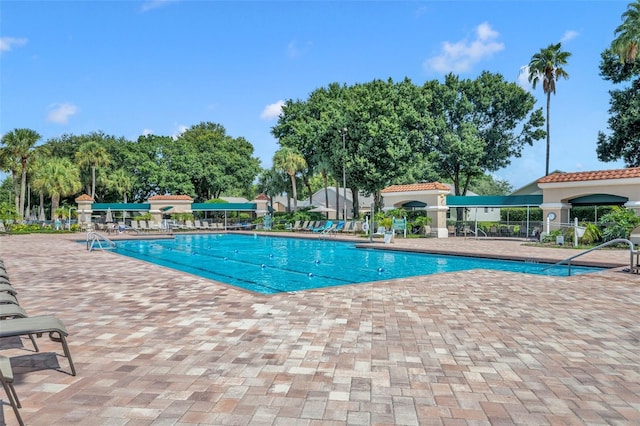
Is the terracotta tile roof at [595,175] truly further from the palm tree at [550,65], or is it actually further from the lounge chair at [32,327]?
the lounge chair at [32,327]

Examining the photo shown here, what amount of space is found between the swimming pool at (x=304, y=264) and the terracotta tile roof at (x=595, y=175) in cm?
1003

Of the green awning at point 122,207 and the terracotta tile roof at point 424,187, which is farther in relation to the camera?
the green awning at point 122,207

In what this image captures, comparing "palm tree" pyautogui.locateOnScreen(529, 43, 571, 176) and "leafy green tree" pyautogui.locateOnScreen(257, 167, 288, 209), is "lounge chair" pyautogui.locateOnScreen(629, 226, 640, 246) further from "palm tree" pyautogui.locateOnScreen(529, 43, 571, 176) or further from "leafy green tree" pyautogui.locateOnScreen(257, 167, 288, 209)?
"leafy green tree" pyautogui.locateOnScreen(257, 167, 288, 209)

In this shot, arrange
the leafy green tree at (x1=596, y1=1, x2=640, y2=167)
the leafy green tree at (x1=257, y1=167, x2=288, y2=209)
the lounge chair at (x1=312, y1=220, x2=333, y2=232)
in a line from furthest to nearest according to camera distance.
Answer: the leafy green tree at (x1=257, y1=167, x2=288, y2=209)
the lounge chair at (x1=312, y1=220, x2=333, y2=232)
the leafy green tree at (x1=596, y1=1, x2=640, y2=167)

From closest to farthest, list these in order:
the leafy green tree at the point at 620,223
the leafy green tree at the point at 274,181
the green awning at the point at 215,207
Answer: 1. the leafy green tree at the point at 620,223
2. the green awning at the point at 215,207
3. the leafy green tree at the point at 274,181

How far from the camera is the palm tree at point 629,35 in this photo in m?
26.0

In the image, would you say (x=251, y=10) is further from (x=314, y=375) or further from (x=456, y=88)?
(x=456, y=88)

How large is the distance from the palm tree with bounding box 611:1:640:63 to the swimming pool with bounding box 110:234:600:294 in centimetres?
2000

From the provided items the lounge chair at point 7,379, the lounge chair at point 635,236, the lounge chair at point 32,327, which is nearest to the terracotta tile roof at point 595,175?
the lounge chair at point 635,236

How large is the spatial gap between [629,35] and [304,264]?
25.6 meters

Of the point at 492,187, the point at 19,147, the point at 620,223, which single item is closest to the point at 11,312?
the point at 620,223

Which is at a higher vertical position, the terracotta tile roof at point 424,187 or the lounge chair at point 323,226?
the terracotta tile roof at point 424,187

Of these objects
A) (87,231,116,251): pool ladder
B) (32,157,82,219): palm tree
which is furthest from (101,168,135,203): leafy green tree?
(87,231,116,251): pool ladder

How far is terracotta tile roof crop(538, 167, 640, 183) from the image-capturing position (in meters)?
20.5
